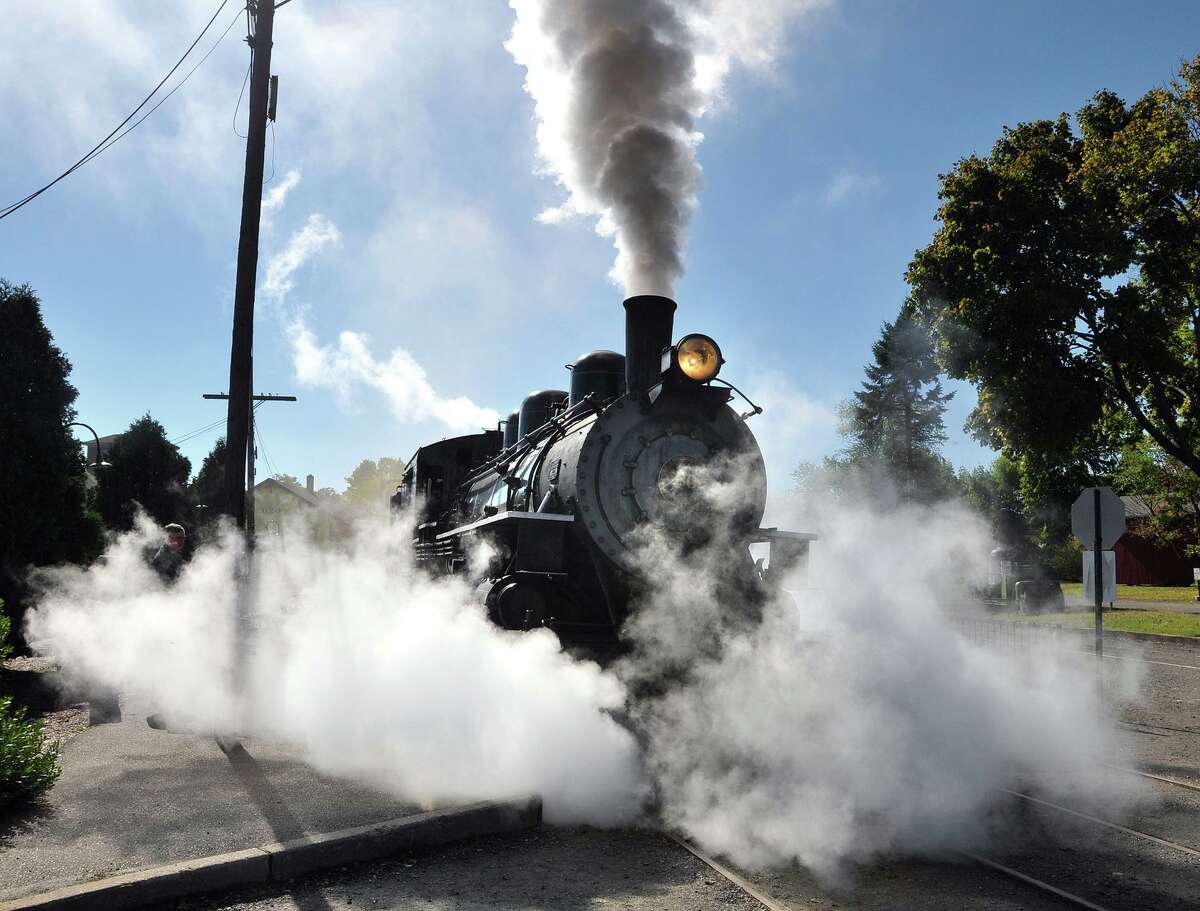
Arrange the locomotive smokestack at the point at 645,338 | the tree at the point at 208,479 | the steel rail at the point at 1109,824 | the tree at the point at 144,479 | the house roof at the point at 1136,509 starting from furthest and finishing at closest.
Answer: the house roof at the point at 1136,509 → the tree at the point at 208,479 → the tree at the point at 144,479 → the locomotive smokestack at the point at 645,338 → the steel rail at the point at 1109,824

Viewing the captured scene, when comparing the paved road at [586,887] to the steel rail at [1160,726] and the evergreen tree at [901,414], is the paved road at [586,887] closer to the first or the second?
the steel rail at [1160,726]

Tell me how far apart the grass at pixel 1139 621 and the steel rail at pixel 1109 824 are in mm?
13160

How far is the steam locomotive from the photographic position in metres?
5.77

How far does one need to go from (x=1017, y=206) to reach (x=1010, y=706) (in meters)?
10.1

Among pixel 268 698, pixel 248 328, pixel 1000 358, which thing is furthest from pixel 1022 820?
pixel 1000 358

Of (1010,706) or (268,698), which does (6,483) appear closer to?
(268,698)

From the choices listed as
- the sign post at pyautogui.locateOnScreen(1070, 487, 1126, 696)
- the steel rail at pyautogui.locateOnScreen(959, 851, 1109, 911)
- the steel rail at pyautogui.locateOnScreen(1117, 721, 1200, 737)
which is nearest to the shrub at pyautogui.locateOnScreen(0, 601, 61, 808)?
the steel rail at pyautogui.locateOnScreen(959, 851, 1109, 911)

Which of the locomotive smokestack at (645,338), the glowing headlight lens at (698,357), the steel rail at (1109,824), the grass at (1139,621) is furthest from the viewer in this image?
the grass at (1139,621)

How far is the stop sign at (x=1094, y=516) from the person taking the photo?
8648 millimetres

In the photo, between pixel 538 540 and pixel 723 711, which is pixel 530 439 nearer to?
pixel 538 540

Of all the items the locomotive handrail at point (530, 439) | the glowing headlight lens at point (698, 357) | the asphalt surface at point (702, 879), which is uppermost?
the glowing headlight lens at point (698, 357)

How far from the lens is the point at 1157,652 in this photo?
13625 millimetres

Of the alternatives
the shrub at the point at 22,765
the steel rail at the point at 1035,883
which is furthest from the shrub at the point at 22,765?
the steel rail at the point at 1035,883

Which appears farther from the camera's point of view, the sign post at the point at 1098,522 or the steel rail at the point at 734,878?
the sign post at the point at 1098,522
